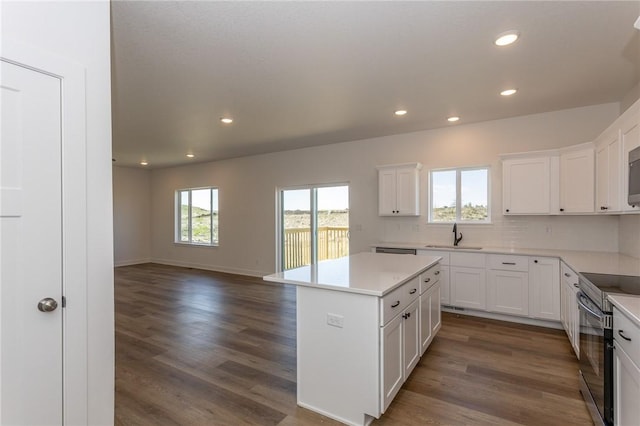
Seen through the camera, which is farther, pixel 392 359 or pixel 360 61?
pixel 360 61

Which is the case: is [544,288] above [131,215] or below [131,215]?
below

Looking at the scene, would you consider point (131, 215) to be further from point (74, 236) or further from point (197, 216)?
→ point (74, 236)

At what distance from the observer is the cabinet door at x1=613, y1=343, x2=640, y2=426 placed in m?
1.47

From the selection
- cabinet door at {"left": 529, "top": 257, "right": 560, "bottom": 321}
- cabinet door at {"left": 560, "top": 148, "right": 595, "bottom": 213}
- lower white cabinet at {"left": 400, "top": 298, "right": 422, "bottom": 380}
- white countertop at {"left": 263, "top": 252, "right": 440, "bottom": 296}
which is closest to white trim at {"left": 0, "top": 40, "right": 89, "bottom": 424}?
white countertop at {"left": 263, "top": 252, "right": 440, "bottom": 296}

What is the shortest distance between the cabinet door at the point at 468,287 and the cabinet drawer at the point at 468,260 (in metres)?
0.05

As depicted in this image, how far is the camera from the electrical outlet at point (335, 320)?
2088 millimetres

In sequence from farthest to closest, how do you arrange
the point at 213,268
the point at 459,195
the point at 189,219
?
the point at 189,219 < the point at 213,268 < the point at 459,195

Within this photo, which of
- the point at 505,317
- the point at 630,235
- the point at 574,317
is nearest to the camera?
the point at 574,317

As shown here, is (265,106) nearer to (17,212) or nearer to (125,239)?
(17,212)

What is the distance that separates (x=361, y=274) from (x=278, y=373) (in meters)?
1.18

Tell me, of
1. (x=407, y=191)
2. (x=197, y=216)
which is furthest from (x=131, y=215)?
(x=407, y=191)

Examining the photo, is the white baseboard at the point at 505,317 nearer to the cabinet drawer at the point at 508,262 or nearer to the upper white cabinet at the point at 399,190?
the cabinet drawer at the point at 508,262

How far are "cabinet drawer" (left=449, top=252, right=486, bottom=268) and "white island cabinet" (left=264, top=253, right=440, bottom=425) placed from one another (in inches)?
80.6

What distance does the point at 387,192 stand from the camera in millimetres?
5051
